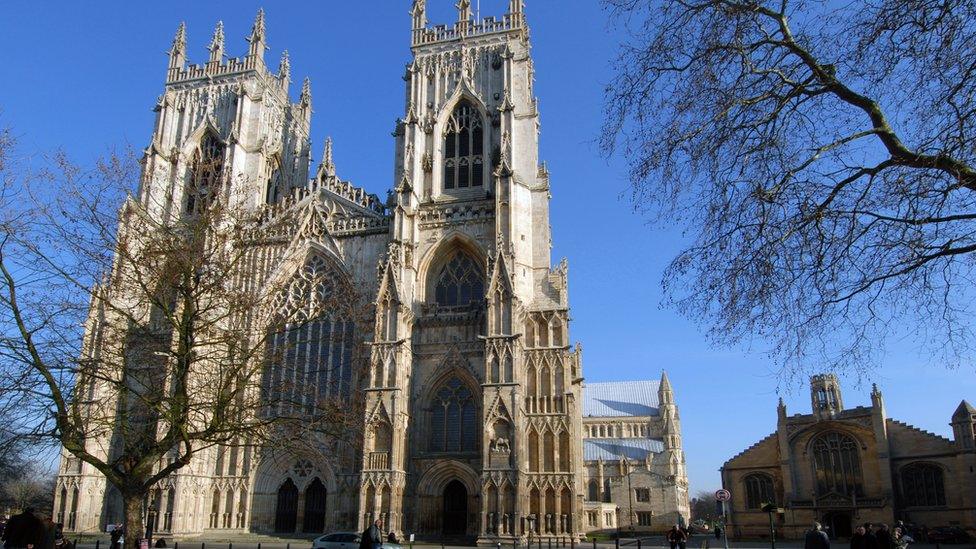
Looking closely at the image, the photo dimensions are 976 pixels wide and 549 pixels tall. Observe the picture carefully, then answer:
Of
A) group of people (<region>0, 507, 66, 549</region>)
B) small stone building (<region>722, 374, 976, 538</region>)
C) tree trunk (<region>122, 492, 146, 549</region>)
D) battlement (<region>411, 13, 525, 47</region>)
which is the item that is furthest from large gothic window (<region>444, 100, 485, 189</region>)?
group of people (<region>0, 507, 66, 549</region>)

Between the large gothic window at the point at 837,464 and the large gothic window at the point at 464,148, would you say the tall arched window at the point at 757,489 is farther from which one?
the large gothic window at the point at 464,148

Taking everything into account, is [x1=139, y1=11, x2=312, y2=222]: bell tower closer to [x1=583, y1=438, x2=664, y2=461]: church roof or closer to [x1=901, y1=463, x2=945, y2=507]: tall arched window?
[x1=901, y1=463, x2=945, y2=507]: tall arched window

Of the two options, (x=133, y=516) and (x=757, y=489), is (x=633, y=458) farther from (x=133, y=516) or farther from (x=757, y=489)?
(x=133, y=516)

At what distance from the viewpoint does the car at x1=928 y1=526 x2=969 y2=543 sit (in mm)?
38938

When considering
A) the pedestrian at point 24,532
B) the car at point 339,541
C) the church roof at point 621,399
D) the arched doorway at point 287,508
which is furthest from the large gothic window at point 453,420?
the church roof at point 621,399

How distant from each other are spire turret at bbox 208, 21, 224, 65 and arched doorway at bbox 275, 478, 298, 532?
2517 cm

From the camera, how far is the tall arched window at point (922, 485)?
43469 millimetres

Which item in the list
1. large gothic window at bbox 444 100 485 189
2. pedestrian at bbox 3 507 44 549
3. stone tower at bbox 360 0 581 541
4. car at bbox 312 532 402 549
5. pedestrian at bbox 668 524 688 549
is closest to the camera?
pedestrian at bbox 3 507 44 549

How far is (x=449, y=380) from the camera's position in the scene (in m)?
33.0

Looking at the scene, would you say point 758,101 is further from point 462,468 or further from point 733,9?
point 462,468

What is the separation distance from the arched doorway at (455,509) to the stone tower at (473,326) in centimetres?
5

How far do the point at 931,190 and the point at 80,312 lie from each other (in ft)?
46.5

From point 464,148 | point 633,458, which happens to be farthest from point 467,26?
point 633,458

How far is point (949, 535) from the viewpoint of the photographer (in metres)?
38.9
